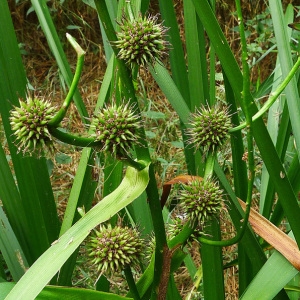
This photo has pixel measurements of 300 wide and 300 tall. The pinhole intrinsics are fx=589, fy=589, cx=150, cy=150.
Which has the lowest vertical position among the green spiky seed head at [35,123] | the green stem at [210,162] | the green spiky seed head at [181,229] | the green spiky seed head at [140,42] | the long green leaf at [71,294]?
the long green leaf at [71,294]

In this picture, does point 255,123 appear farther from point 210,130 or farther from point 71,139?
point 71,139

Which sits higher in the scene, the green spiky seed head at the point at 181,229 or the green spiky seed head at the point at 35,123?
the green spiky seed head at the point at 35,123

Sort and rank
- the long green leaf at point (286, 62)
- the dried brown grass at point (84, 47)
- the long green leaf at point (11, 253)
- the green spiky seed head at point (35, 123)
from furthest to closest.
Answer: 1. the dried brown grass at point (84, 47)
2. the long green leaf at point (11, 253)
3. the long green leaf at point (286, 62)
4. the green spiky seed head at point (35, 123)

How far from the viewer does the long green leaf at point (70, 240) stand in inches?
24.8

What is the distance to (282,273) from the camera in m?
0.87

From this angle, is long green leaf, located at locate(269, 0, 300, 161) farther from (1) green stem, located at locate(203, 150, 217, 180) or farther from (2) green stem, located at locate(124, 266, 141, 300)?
(2) green stem, located at locate(124, 266, 141, 300)

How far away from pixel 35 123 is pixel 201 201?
24cm

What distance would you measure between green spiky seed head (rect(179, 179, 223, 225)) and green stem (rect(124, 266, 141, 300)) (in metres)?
0.10

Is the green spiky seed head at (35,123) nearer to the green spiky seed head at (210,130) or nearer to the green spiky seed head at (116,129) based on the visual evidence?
the green spiky seed head at (116,129)

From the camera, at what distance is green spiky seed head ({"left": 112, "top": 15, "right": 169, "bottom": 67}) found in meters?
0.66

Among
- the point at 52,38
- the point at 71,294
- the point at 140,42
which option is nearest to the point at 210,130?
the point at 140,42

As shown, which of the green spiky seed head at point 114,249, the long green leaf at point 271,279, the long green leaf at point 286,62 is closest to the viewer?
the green spiky seed head at point 114,249

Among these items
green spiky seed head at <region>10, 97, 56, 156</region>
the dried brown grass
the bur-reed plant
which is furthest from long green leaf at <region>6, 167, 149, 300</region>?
the dried brown grass

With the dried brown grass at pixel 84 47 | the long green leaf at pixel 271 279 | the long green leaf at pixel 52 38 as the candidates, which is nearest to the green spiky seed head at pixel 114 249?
the long green leaf at pixel 271 279
